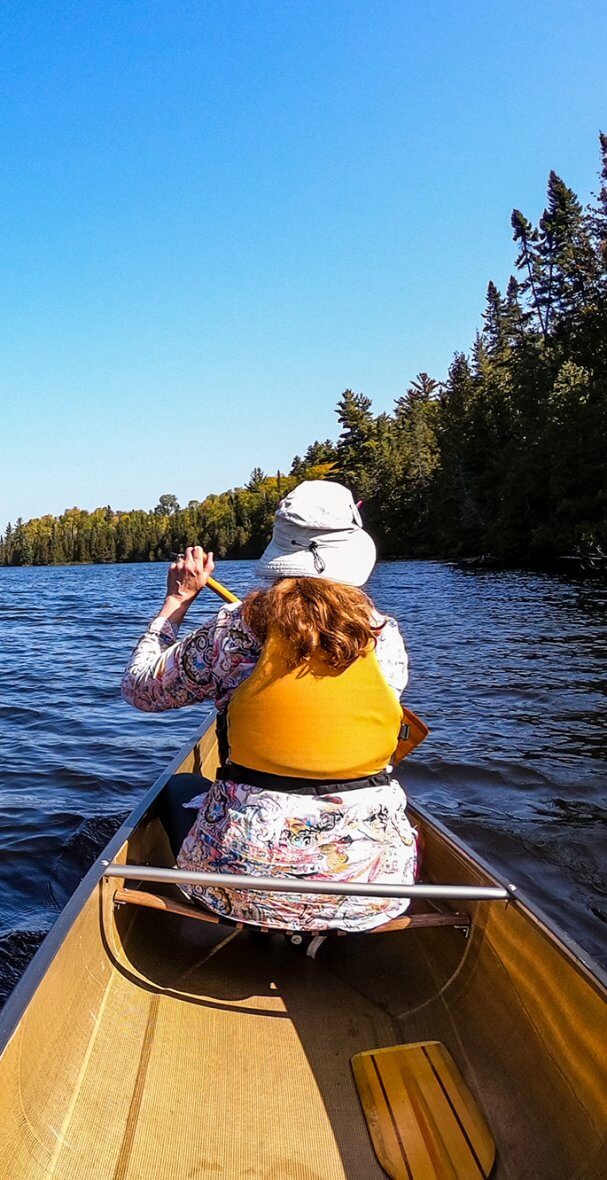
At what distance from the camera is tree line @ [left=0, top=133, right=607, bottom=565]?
39.1 m

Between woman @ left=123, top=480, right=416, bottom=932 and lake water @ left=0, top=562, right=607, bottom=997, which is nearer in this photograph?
woman @ left=123, top=480, right=416, bottom=932

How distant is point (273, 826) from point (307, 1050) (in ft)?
2.56

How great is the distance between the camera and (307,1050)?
277 centimetres

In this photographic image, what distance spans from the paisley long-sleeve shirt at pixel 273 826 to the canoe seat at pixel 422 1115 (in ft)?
1.37

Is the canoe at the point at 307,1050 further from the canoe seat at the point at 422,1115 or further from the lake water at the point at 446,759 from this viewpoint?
the lake water at the point at 446,759

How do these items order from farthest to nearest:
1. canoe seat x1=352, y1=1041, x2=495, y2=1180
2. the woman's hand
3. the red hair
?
the woman's hand < the red hair < canoe seat x1=352, y1=1041, x2=495, y2=1180

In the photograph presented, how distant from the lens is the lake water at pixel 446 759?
5242mm

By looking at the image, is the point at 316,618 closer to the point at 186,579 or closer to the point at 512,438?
the point at 186,579

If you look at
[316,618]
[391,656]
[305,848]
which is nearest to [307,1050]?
[305,848]

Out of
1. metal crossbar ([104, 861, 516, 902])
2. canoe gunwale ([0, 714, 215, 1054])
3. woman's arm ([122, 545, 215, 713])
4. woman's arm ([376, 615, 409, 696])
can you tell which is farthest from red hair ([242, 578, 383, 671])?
canoe gunwale ([0, 714, 215, 1054])

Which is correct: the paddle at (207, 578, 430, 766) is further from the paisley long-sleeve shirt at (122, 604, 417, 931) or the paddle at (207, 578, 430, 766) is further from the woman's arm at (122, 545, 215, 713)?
the paisley long-sleeve shirt at (122, 604, 417, 931)

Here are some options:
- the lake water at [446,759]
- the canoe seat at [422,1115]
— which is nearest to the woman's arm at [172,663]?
the canoe seat at [422,1115]

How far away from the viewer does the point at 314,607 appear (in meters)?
2.60

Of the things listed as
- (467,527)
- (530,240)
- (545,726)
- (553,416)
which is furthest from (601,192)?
(545,726)
